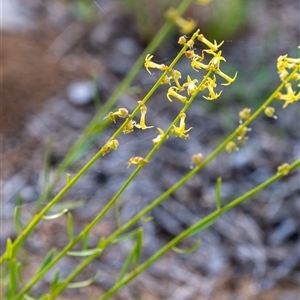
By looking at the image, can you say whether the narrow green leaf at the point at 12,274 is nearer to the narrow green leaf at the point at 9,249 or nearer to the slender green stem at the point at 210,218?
the narrow green leaf at the point at 9,249

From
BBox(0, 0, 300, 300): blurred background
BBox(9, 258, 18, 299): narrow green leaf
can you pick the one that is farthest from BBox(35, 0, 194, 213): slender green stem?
BBox(9, 258, 18, 299): narrow green leaf

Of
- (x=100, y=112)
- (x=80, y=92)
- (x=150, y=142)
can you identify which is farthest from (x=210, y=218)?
(x=80, y=92)

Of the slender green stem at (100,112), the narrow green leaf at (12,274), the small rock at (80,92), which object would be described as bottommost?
the narrow green leaf at (12,274)

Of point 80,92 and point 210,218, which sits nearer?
point 210,218

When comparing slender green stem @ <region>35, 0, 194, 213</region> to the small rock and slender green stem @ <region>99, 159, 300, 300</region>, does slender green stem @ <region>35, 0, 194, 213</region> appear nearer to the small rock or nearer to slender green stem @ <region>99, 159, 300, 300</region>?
slender green stem @ <region>99, 159, 300, 300</region>

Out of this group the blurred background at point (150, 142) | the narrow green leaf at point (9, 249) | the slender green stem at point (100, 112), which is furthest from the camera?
the blurred background at point (150, 142)

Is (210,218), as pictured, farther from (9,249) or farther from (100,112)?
(100,112)

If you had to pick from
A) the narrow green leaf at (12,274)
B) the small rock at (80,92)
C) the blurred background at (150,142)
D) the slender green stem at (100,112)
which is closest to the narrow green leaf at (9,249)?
the narrow green leaf at (12,274)
